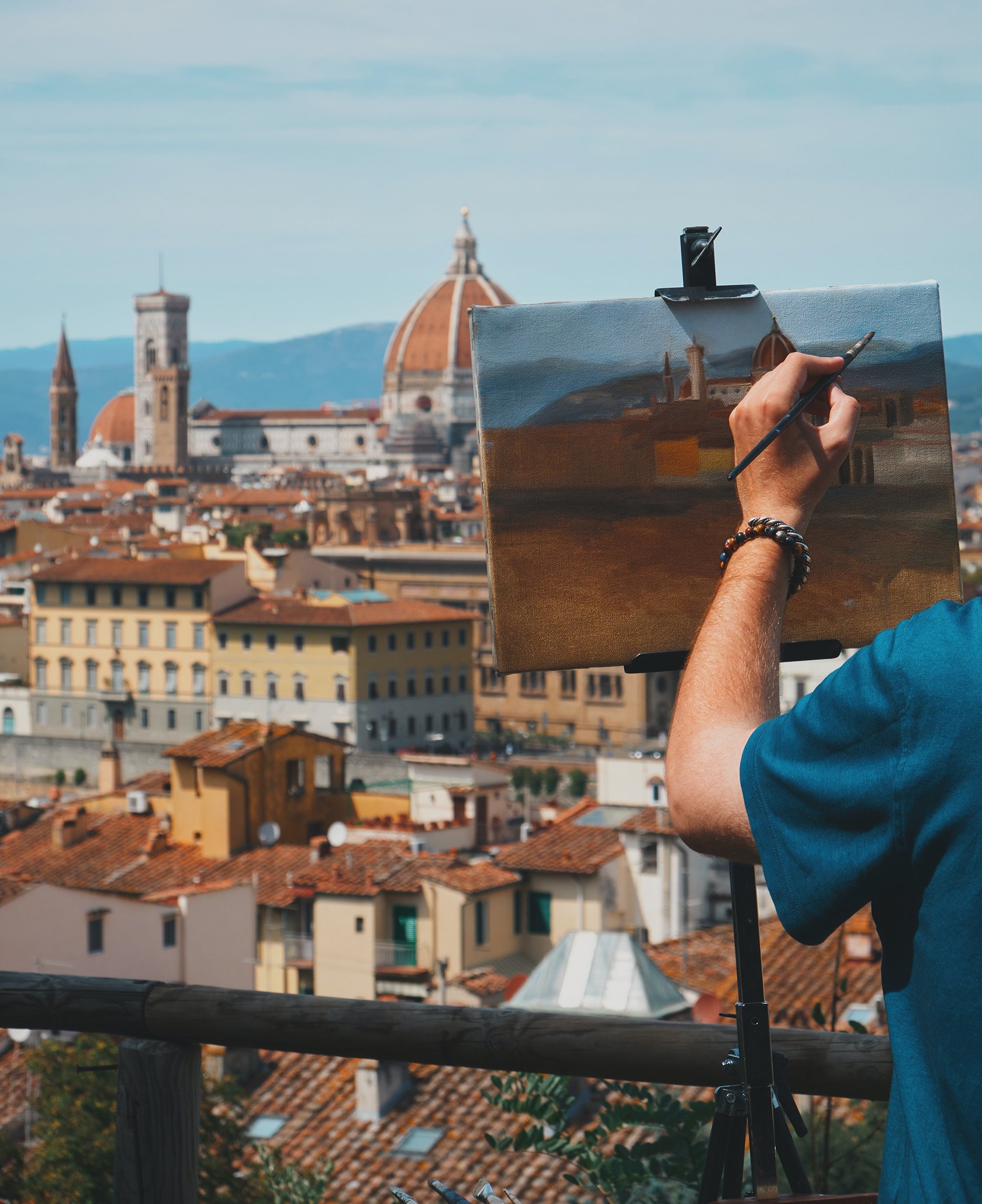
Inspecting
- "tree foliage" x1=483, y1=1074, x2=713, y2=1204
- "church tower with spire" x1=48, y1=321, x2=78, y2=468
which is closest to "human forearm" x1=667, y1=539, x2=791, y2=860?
"tree foliage" x1=483, y1=1074, x2=713, y2=1204

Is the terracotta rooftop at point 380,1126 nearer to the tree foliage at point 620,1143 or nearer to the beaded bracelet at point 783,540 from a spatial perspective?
the tree foliage at point 620,1143

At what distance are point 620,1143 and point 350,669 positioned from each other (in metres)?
30.9

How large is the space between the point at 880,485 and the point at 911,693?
2.53 ft

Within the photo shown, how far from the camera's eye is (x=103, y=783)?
91.3 feet

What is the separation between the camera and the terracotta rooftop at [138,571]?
34.5 metres

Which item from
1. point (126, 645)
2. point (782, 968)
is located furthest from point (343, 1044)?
point (126, 645)

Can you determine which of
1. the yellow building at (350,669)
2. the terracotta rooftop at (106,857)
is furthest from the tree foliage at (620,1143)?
the yellow building at (350,669)

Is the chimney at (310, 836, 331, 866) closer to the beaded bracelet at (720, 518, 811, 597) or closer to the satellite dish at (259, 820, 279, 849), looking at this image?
the satellite dish at (259, 820, 279, 849)

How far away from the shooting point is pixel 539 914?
52.9ft

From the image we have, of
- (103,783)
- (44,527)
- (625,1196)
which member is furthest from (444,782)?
(44,527)

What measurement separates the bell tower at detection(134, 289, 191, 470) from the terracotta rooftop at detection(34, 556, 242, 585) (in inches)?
1864

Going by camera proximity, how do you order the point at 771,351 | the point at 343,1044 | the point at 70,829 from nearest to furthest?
the point at 771,351, the point at 343,1044, the point at 70,829

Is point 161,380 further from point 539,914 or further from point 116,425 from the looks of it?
point 539,914

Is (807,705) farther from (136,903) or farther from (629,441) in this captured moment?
(136,903)
